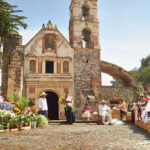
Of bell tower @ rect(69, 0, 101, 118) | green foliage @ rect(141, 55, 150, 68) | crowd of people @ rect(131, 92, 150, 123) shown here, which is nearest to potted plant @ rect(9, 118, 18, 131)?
crowd of people @ rect(131, 92, 150, 123)

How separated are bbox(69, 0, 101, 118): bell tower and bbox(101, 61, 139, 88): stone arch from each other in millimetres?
1278

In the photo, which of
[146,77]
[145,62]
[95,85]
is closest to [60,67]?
[95,85]

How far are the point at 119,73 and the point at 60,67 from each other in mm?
6793

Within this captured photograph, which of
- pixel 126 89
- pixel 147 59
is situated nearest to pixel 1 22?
pixel 126 89

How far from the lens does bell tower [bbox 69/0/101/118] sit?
60.8ft

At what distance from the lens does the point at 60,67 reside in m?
18.6

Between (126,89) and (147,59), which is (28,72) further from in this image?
(147,59)

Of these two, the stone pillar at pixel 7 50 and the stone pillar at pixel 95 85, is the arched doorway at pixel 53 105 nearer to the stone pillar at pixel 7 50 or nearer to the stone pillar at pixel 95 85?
the stone pillar at pixel 95 85

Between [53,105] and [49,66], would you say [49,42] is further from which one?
[53,105]

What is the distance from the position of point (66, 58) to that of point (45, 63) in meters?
2.09

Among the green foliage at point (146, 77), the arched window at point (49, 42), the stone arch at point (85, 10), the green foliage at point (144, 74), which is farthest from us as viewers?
the green foliage at point (144, 74)

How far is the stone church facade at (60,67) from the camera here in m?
17.4

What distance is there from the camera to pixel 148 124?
8.02 m

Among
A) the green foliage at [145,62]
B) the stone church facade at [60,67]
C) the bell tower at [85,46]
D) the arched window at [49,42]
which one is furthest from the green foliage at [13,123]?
the green foliage at [145,62]
